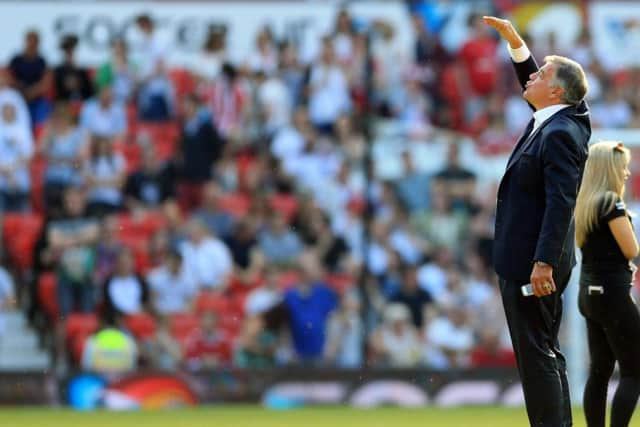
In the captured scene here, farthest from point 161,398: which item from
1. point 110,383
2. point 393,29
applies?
point 393,29

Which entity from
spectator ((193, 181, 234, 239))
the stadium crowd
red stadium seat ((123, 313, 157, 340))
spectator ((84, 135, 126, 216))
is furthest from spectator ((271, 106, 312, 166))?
red stadium seat ((123, 313, 157, 340))

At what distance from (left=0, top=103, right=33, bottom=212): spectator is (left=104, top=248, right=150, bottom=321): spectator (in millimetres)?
1357

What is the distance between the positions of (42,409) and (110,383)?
2.42ft

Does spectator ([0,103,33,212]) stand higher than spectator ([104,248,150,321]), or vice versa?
spectator ([0,103,33,212])

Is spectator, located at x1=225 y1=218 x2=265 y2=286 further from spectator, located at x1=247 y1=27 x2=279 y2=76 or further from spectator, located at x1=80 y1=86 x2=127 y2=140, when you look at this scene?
spectator, located at x1=247 y1=27 x2=279 y2=76

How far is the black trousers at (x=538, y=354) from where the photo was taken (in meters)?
7.84

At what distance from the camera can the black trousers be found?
25.7ft

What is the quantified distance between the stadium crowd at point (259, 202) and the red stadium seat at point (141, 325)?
2 cm

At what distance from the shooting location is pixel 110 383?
48.6 feet

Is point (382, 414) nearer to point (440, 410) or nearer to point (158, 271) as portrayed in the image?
point (440, 410)

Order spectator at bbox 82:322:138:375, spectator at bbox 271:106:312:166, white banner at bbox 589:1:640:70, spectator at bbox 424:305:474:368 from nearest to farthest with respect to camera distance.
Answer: spectator at bbox 82:322:138:375 < spectator at bbox 424:305:474:368 < spectator at bbox 271:106:312:166 < white banner at bbox 589:1:640:70

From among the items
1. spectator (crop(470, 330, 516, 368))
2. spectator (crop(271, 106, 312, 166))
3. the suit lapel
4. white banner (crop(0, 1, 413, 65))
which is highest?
white banner (crop(0, 1, 413, 65))

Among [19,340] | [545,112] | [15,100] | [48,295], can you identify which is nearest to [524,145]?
[545,112]

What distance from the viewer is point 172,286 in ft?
51.4
